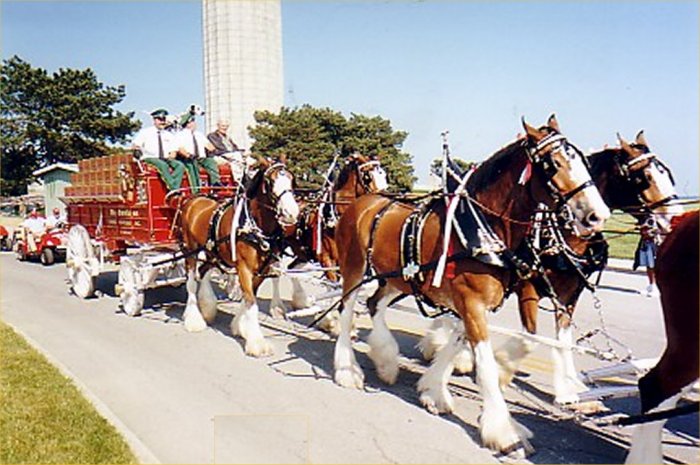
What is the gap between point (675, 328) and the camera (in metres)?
3.74

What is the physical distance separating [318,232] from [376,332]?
2.82 m

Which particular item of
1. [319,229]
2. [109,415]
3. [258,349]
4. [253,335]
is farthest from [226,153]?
[109,415]

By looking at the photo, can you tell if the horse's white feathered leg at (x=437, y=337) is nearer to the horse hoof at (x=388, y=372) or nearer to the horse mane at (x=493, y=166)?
the horse hoof at (x=388, y=372)

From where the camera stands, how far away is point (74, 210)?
12.7m

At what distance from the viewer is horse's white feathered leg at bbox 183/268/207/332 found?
29.8ft

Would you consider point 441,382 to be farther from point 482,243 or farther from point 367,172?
point 367,172

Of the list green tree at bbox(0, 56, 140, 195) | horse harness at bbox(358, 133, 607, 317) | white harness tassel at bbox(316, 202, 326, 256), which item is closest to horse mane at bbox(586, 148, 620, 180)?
horse harness at bbox(358, 133, 607, 317)

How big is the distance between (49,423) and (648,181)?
536 cm

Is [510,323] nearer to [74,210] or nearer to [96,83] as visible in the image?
[74,210]

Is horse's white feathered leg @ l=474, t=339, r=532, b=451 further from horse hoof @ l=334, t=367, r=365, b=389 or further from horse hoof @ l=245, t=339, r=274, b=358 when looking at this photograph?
horse hoof @ l=245, t=339, r=274, b=358

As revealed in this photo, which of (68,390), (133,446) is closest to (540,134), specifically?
(133,446)

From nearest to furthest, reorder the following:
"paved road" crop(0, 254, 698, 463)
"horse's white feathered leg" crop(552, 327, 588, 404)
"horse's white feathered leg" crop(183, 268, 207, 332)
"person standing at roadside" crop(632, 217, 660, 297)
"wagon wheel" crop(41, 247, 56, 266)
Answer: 1. "paved road" crop(0, 254, 698, 463)
2. "person standing at roadside" crop(632, 217, 660, 297)
3. "horse's white feathered leg" crop(552, 327, 588, 404)
4. "horse's white feathered leg" crop(183, 268, 207, 332)
5. "wagon wheel" crop(41, 247, 56, 266)

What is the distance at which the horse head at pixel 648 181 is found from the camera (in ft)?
17.7

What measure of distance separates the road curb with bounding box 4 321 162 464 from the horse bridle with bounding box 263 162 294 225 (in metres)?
2.77
